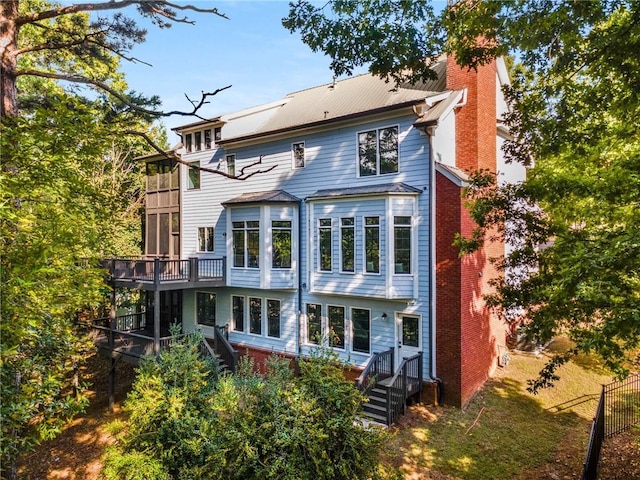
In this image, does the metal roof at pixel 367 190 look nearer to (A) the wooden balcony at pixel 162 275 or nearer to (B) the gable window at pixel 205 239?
(A) the wooden balcony at pixel 162 275

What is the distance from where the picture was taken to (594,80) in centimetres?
725

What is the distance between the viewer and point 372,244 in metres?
12.3

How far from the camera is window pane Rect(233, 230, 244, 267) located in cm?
1541

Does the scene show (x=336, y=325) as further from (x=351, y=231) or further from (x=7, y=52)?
(x=7, y=52)

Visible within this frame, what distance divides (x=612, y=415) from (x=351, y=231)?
29.8ft

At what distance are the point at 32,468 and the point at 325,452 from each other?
10486 mm

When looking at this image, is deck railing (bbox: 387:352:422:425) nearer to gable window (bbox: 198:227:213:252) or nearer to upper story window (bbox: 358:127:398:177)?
upper story window (bbox: 358:127:398:177)

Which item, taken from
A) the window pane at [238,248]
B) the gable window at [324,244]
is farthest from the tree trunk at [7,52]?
the window pane at [238,248]

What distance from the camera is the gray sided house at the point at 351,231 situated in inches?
453

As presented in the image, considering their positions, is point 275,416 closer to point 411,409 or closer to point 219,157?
point 411,409

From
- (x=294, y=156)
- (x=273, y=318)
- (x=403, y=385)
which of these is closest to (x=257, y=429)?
(x=403, y=385)

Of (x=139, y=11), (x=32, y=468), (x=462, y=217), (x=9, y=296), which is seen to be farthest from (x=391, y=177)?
(x=32, y=468)

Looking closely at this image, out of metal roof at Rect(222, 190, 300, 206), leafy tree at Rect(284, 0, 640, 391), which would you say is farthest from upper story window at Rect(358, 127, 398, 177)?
leafy tree at Rect(284, 0, 640, 391)

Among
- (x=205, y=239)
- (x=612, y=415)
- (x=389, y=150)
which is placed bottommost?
(x=612, y=415)
